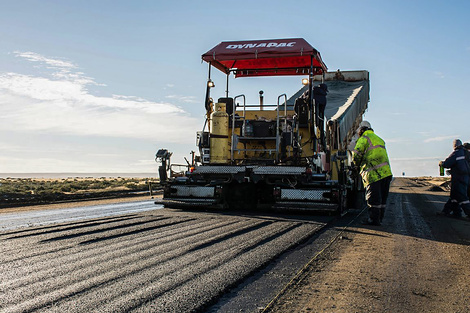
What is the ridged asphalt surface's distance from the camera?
3.42 meters

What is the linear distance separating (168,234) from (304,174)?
3.98 metres

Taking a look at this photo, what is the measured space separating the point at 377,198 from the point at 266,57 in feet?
13.2

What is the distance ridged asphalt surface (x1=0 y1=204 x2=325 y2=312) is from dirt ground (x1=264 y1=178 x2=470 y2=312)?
0.57m

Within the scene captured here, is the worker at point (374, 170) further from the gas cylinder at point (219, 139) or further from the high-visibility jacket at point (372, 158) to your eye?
the gas cylinder at point (219, 139)

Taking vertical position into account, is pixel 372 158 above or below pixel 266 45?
below

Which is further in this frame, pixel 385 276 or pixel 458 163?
pixel 458 163

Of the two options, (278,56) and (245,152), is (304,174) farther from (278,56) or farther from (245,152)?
(278,56)

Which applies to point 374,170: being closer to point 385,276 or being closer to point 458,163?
point 458,163

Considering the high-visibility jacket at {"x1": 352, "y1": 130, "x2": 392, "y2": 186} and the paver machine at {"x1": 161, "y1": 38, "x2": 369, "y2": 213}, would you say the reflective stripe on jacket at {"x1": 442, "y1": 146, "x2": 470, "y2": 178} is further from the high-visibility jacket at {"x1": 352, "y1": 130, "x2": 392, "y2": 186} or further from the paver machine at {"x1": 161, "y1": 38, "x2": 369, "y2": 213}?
the high-visibility jacket at {"x1": 352, "y1": 130, "x2": 392, "y2": 186}

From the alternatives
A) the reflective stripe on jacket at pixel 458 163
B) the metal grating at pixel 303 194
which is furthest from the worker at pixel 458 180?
the metal grating at pixel 303 194

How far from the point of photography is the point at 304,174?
9.62 metres

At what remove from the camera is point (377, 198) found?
8.30 meters

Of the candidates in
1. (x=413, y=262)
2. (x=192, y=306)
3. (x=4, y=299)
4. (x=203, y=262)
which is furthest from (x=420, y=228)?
(x=4, y=299)

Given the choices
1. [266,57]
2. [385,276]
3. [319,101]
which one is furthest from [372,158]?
[385,276]
